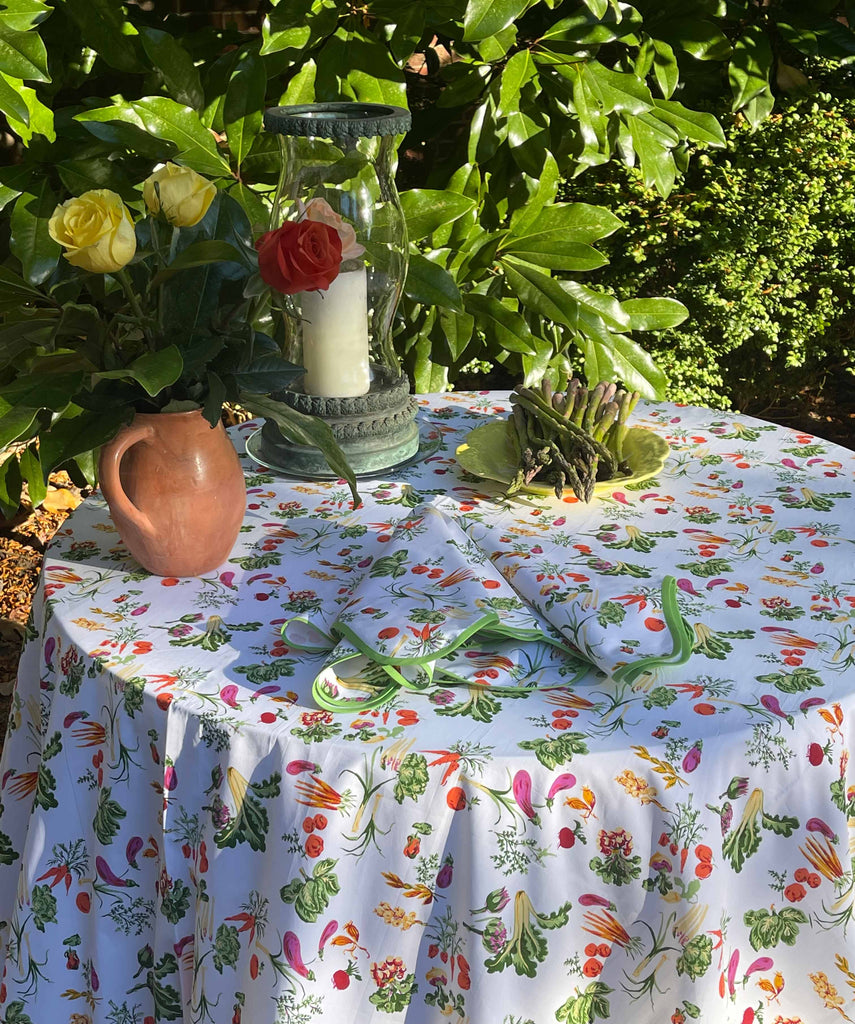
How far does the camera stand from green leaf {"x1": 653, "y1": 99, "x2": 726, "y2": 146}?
2727 mm

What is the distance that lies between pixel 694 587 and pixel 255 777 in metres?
0.59

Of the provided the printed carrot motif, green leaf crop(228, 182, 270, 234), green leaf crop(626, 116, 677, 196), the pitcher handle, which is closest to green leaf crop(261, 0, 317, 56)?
green leaf crop(228, 182, 270, 234)

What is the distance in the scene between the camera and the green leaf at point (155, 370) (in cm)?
117

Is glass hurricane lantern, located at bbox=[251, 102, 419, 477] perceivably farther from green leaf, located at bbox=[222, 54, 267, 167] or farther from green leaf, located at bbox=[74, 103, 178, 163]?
green leaf, located at bbox=[222, 54, 267, 167]

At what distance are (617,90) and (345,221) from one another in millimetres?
1197

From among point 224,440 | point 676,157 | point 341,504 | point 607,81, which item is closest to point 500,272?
point 607,81

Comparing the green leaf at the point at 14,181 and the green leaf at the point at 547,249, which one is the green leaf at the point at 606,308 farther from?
the green leaf at the point at 14,181

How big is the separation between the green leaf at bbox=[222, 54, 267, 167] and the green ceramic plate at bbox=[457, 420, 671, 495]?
96cm

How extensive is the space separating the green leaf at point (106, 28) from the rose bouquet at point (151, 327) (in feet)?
4.09

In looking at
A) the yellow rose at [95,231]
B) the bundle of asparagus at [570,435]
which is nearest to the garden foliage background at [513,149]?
the yellow rose at [95,231]

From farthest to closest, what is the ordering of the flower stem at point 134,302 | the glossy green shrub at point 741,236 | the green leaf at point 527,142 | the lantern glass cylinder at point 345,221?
the glossy green shrub at point 741,236, the green leaf at point 527,142, the lantern glass cylinder at point 345,221, the flower stem at point 134,302

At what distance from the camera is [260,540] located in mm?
1542

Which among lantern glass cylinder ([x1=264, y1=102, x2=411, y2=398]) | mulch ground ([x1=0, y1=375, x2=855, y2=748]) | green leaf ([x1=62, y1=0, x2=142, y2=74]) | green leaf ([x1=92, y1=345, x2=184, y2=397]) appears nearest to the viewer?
green leaf ([x1=92, y1=345, x2=184, y2=397])

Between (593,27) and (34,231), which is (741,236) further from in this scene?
(34,231)
